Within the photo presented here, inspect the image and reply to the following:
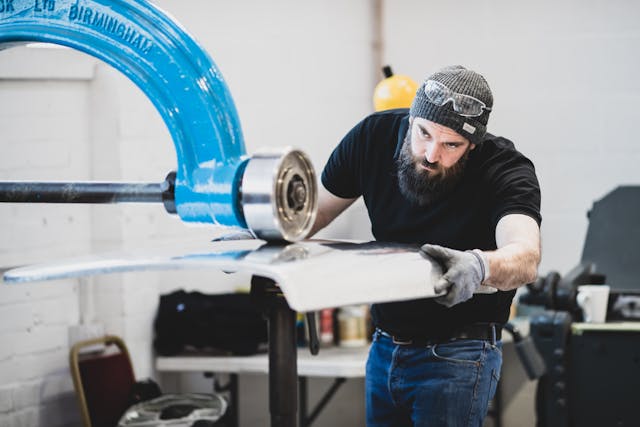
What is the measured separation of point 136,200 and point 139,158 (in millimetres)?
2417

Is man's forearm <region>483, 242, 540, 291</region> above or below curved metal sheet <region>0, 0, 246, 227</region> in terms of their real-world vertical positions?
below

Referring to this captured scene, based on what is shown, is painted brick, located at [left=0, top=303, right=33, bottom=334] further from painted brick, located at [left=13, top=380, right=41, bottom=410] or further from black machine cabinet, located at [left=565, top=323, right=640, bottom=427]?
black machine cabinet, located at [left=565, top=323, right=640, bottom=427]

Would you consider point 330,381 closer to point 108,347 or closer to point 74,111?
point 108,347

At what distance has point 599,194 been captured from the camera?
154 inches

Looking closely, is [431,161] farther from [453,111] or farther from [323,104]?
[323,104]

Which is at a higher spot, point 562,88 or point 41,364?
point 562,88

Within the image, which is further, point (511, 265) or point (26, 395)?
point (26, 395)

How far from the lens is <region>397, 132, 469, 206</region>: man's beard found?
74.8 inches

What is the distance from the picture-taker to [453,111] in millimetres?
1839

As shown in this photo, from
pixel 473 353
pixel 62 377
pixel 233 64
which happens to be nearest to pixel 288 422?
pixel 473 353

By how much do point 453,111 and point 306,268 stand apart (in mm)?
883

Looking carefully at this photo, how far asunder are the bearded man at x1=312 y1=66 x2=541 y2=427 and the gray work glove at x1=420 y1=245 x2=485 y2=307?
1.52ft

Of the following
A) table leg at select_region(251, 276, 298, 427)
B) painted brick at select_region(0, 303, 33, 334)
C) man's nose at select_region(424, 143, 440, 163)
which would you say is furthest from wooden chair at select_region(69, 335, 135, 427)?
table leg at select_region(251, 276, 298, 427)

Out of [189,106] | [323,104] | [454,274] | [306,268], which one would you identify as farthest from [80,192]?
[323,104]
